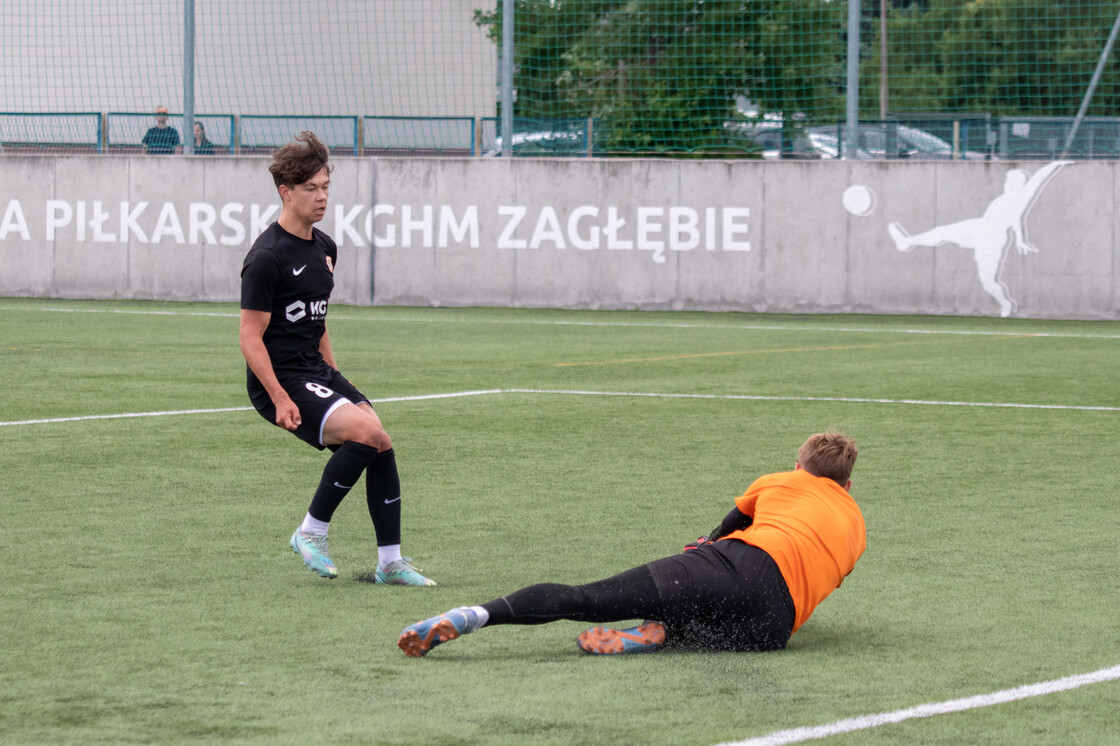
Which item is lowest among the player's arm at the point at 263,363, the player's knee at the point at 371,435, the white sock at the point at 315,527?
the white sock at the point at 315,527

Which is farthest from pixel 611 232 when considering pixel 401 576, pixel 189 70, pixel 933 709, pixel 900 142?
pixel 933 709

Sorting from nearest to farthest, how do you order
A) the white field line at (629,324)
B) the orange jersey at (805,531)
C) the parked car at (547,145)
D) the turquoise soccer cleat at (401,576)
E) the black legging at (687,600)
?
the black legging at (687,600)
the orange jersey at (805,531)
the turquoise soccer cleat at (401,576)
the white field line at (629,324)
the parked car at (547,145)

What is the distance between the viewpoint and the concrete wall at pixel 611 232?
1930 cm

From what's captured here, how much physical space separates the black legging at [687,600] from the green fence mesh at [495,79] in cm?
1591

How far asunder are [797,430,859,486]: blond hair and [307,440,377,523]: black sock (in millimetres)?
1600

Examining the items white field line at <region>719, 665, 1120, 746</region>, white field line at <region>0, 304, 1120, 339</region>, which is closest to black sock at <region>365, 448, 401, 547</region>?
white field line at <region>719, 665, 1120, 746</region>

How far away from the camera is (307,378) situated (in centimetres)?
564

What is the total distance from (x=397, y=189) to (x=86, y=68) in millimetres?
5277

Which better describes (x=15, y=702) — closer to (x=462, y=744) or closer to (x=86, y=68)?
(x=462, y=744)

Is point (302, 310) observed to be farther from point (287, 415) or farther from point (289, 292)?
point (287, 415)

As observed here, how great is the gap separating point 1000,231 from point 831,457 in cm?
1545

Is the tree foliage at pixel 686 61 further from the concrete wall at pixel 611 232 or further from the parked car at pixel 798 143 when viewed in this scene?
the concrete wall at pixel 611 232

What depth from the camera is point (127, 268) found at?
69.8 feet

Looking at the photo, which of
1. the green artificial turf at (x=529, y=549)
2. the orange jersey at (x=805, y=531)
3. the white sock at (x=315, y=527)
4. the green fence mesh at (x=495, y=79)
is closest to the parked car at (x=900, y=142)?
the green fence mesh at (x=495, y=79)
